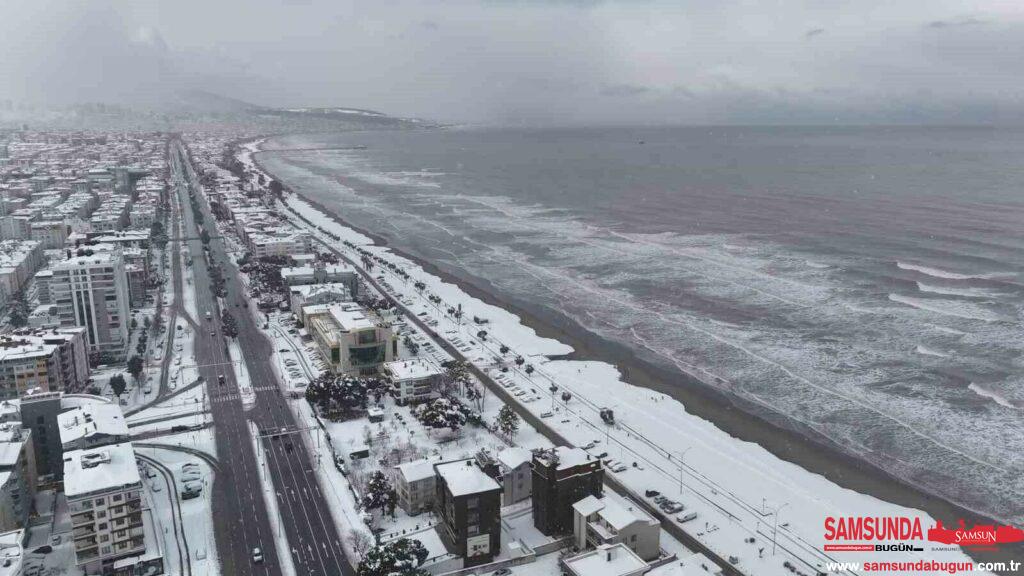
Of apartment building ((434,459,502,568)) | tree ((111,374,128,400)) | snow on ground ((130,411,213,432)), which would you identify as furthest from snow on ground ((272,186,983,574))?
tree ((111,374,128,400))

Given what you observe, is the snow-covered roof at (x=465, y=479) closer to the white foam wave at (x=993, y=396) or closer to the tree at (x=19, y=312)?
the white foam wave at (x=993, y=396)

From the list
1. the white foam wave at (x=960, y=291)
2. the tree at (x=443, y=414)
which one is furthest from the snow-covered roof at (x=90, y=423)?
the white foam wave at (x=960, y=291)

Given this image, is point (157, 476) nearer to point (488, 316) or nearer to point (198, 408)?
point (198, 408)

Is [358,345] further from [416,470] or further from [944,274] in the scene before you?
[944,274]

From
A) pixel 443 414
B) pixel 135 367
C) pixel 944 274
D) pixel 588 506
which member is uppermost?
pixel 944 274

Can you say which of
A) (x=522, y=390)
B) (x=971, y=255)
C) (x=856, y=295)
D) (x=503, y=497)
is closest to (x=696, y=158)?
(x=971, y=255)

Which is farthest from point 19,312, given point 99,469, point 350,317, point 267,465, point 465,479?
point 465,479
